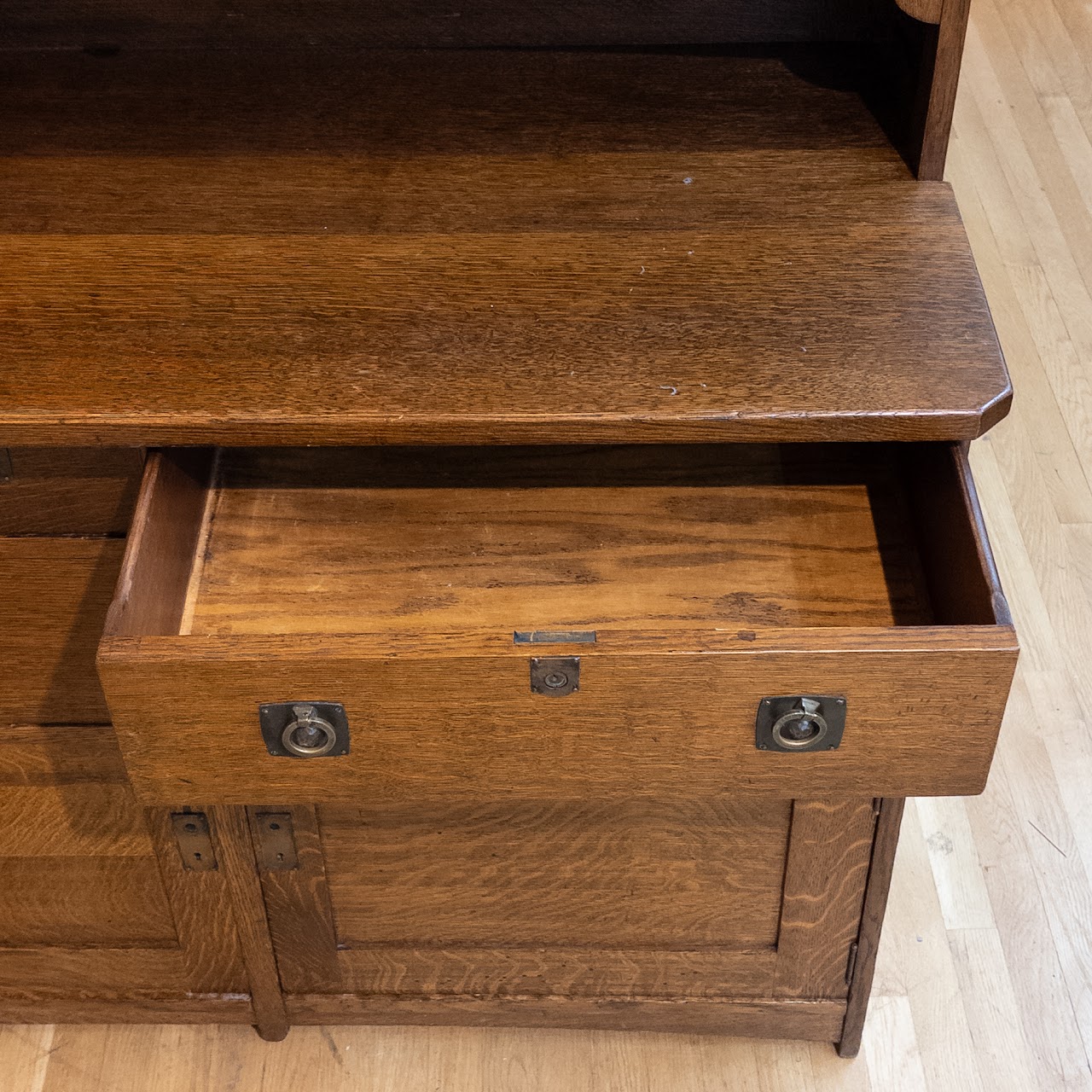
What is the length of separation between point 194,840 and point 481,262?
45 centimetres

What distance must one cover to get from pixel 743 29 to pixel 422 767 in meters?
0.63

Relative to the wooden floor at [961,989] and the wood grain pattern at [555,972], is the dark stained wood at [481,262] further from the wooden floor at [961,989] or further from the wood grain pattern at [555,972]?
the wooden floor at [961,989]

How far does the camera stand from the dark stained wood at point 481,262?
81cm

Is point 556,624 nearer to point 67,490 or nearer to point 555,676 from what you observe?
point 555,676

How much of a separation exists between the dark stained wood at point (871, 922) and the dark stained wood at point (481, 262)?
30cm

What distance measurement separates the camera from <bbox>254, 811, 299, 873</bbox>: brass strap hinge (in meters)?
0.97

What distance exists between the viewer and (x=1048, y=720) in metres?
1.40

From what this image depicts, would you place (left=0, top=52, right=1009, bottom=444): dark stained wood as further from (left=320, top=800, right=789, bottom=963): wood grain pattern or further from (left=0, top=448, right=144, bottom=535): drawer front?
(left=320, top=800, right=789, bottom=963): wood grain pattern

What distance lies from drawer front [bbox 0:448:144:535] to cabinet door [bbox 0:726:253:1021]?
142 mm

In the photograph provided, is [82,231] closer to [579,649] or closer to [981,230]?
[579,649]

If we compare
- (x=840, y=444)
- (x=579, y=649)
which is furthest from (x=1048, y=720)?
(x=579, y=649)

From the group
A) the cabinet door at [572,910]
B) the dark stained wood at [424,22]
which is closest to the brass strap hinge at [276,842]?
the cabinet door at [572,910]

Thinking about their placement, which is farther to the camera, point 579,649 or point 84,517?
point 84,517

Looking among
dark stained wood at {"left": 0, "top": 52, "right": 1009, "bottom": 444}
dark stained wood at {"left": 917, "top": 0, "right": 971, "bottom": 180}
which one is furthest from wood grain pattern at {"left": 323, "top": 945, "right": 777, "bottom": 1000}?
dark stained wood at {"left": 917, "top": 0, "right": 971, "bottom": 180}
